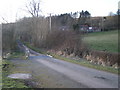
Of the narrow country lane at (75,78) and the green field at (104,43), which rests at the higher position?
the green field at (104,43)

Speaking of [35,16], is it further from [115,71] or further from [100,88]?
[100,88]

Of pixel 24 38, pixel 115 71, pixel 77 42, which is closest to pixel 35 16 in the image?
pixel 24 38

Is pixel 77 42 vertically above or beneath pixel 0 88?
above

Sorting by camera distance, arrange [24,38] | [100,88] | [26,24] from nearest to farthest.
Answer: [100,88] → [26,24] → [24,38]

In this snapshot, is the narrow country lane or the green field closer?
the narrow country lane

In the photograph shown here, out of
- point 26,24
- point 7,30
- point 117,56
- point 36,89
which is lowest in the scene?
point 36,89

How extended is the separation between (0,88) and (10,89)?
1.48ft

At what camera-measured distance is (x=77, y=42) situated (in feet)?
86.7

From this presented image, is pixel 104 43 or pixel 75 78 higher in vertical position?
pixel 104 43

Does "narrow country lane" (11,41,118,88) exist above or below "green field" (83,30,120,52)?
below

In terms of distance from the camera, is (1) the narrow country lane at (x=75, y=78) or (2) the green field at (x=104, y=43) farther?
(2) the green field at (x=104, y=43)

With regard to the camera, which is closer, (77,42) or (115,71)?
(115,71)

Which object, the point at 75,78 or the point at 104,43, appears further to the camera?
the point at 104,43

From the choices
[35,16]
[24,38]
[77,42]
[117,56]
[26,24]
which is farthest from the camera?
[24,38]
